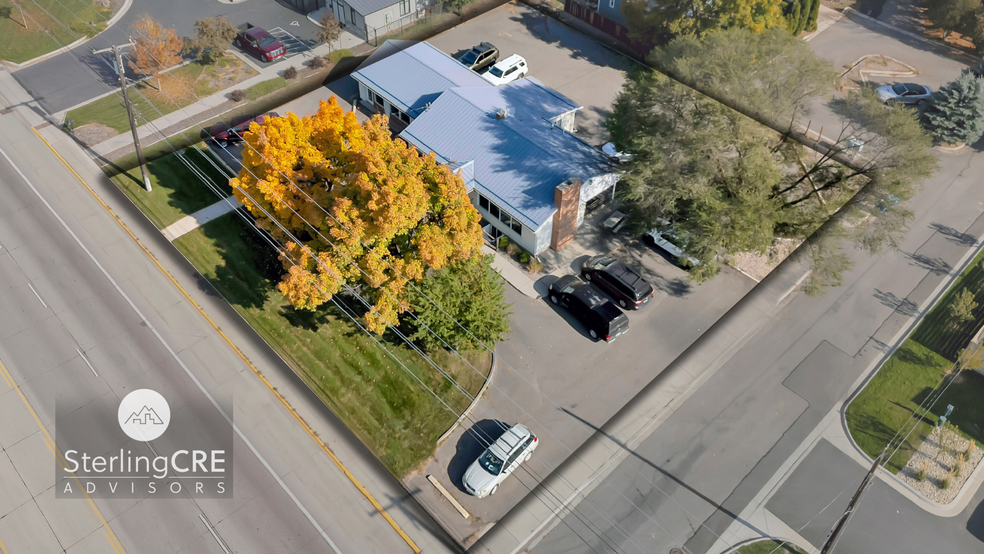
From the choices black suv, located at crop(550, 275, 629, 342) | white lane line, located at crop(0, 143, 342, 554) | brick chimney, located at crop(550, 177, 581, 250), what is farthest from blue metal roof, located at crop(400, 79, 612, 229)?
white lane line, located at crop(0, 143, 342, 554)

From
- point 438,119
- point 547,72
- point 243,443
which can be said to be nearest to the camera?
point 243,443

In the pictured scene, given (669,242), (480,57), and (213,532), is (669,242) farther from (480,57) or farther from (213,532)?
(213,532)

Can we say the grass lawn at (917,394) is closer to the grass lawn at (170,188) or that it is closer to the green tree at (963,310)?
the green tree at (963,310)

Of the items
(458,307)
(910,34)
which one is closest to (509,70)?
(458,307)

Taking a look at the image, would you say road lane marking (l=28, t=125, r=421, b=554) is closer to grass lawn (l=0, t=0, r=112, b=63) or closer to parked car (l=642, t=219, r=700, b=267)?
grass lawn (l=0, t=0, r=112, b=63)

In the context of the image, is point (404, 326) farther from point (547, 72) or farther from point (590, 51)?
point (590, 51)

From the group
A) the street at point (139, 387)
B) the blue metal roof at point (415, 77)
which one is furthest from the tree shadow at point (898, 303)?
the street at point (139, 387)

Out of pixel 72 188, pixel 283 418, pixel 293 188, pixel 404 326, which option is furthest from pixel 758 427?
pixel 72 188
